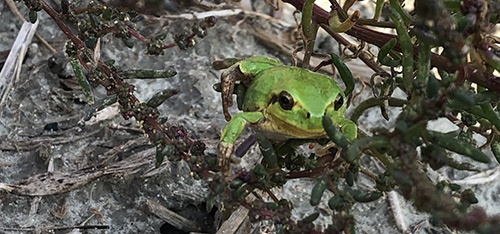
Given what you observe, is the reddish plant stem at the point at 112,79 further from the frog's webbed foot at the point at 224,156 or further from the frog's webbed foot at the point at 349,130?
the frog's webbed foot at the point at 349,130

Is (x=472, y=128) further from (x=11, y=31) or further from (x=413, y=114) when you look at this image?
(x=11, y=31)

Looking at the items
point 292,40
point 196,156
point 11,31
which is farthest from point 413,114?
point 11,31

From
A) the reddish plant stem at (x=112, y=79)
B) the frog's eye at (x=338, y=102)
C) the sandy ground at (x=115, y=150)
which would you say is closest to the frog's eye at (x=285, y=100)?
the frog's eye at (x=338, y=102)

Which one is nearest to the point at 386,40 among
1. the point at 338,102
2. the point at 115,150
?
the point at 338,102

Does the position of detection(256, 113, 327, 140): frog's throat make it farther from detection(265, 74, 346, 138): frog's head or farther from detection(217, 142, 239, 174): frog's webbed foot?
detection(217, 142, 239, 174): frog's webbed foot

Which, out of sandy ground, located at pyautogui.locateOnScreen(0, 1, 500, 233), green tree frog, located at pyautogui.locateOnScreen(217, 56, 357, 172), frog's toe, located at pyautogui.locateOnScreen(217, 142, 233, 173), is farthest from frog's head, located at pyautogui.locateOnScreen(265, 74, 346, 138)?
sandy ground, located at pyautogui.locateOnScreen(0, 1, 500, 233)

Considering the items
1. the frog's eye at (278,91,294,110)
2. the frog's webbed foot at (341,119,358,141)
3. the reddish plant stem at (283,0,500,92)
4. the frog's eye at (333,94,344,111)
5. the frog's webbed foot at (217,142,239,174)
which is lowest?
the frog's webbed foot at (217,142,239,174)
